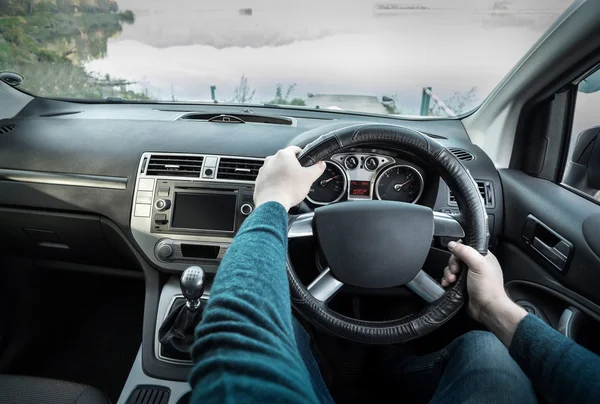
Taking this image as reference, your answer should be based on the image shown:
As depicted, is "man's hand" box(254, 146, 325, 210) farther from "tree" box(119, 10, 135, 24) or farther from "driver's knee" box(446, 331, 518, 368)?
"tree" box(119, 10, 135, 24)

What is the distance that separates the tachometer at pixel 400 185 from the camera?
65.1 inches

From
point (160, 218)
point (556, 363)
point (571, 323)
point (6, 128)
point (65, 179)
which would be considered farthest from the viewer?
point (6, 128)

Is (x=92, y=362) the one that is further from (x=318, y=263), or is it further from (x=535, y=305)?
(x=535, y=305)

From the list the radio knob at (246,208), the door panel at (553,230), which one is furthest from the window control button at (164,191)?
the door panel at (553,230)

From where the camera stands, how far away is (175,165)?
1730 millimetres

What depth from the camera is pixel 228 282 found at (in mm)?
653

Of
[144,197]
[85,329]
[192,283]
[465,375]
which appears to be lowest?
[85,329]

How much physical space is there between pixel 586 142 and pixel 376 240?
3.42 ft

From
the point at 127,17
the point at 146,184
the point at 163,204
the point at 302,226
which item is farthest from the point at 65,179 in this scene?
the point at 127,17

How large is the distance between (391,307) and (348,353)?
31 cm

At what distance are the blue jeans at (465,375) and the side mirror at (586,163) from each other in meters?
0.77

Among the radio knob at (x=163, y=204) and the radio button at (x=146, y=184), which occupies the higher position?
the radio button at (x=146, y=184)

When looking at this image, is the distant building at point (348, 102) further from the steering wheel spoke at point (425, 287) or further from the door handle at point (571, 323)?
the door handle at point (571, 323)

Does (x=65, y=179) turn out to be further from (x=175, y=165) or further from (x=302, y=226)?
(x=302, y=226)
